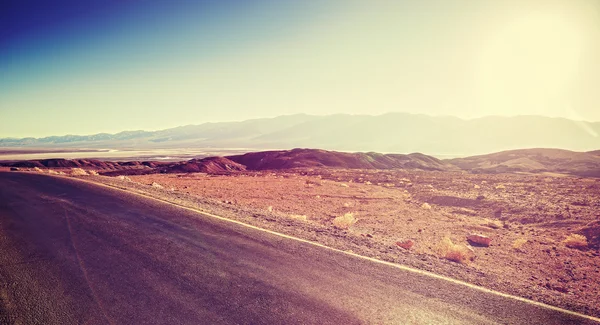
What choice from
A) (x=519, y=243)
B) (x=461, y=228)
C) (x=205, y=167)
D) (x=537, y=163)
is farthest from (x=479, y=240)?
(x=537, y=163)

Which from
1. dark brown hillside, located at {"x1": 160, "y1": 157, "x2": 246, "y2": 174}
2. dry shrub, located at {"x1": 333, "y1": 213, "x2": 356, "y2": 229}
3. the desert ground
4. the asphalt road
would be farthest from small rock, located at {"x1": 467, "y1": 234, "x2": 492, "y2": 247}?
dark brown hillside, located at {"x1": 160, "y1": 157, "x2": 246, "y2": 174}

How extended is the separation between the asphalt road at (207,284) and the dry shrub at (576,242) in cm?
1091

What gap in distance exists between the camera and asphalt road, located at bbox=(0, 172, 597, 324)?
4.28 meters

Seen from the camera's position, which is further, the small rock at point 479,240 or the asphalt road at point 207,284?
the small rock at point 479,240

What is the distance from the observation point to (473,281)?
5.64 meters

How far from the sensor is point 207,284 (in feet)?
16.6

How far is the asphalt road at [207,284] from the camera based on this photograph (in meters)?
4.28

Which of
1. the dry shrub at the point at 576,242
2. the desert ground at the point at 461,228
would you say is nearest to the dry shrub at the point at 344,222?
the desert ground at the point at 461,228

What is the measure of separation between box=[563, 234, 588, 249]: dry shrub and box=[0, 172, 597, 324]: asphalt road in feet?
35.8

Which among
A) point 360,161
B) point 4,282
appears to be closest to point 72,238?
point 4,282

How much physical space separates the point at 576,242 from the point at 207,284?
1559 cm

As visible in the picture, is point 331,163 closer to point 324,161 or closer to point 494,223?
point 324,161

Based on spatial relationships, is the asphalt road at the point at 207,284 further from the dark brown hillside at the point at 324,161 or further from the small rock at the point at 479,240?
the dark brown hillside at the point at 324,161

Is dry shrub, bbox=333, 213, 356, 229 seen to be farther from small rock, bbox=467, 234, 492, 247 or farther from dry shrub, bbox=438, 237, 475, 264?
small rock, bbox=467, 234, 492, 247
